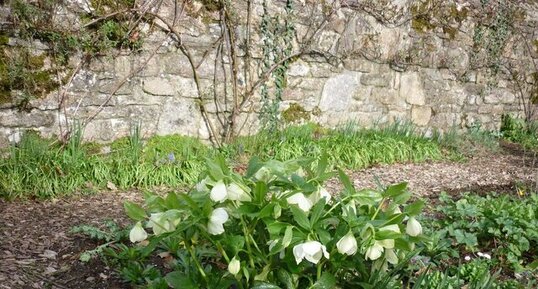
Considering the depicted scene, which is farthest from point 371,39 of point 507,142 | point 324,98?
point 507,142

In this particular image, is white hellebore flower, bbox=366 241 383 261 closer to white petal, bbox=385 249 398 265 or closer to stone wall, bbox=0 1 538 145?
white petal, bbox=385 249 398 265

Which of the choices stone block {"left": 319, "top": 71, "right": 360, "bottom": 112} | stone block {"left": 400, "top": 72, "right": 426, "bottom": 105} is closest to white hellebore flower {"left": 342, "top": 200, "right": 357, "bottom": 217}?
stone block {"left": 319, "top": 71, "right": 360, "bottom": 112}

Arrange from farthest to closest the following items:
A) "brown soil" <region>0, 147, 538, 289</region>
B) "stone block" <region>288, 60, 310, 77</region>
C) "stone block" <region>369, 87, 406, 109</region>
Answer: "stone block" <region>369, 87, 406, 109</region> < "stone block" <region>288, 60, 310, 77</region> < "brown soil" <region>0, 147, 538, 289</region>

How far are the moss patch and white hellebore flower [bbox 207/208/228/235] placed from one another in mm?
3849

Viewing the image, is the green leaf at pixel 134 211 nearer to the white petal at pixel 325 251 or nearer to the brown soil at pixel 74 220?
the white petal at pixel 325 251

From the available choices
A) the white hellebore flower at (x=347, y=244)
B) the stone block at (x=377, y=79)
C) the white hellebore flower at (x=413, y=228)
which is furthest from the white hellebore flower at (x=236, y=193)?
the stone block at (x=377, y=79)

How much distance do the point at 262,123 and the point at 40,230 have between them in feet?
8.99

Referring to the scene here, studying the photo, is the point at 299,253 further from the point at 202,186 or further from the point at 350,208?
the point at 202,186

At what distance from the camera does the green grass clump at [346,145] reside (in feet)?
15.6

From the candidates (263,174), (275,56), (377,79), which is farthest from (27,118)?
(377,79)

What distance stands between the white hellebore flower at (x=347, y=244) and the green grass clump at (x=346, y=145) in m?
3.19

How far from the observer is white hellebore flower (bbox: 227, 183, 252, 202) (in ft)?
4.76

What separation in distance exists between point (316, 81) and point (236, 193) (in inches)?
163

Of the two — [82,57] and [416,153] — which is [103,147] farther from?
[416,153]
